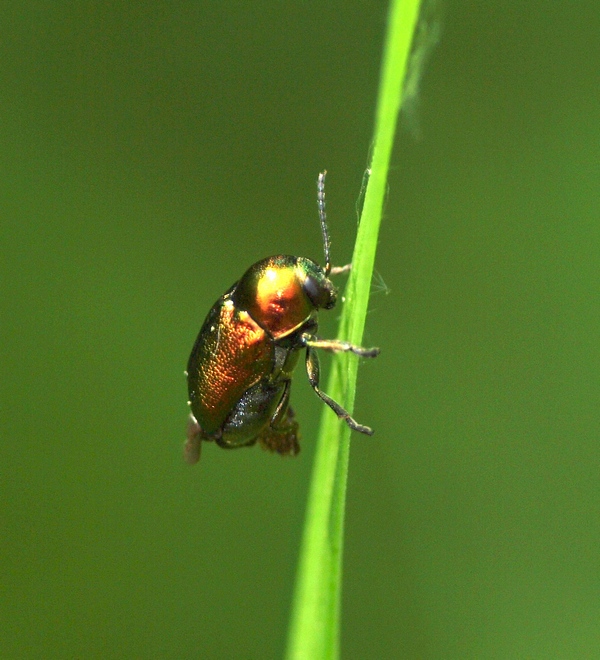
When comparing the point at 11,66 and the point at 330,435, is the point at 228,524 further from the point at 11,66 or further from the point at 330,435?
the point at 11,66

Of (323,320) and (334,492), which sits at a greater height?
(323,320)

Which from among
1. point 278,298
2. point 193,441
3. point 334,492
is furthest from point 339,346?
point 193,441

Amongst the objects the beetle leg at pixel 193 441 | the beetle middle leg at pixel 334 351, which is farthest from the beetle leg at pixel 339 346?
the beetle leg at pixel 193 441

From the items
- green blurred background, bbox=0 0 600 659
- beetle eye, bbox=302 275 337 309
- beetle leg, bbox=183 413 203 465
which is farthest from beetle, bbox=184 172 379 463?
green blurred background, bbox=0 0 600 659

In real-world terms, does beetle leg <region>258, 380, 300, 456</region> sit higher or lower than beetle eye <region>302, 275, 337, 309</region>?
lower

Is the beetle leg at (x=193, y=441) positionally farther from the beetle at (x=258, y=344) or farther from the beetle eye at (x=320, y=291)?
the beetle eye at (x=320, y=291)

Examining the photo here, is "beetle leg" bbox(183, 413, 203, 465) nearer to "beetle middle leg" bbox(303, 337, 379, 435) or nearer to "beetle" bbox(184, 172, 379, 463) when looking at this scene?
"beetle" bbox(184, 172, 379, 463)

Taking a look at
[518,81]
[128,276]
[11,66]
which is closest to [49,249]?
[128,276]

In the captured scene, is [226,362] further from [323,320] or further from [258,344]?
[323,320]
